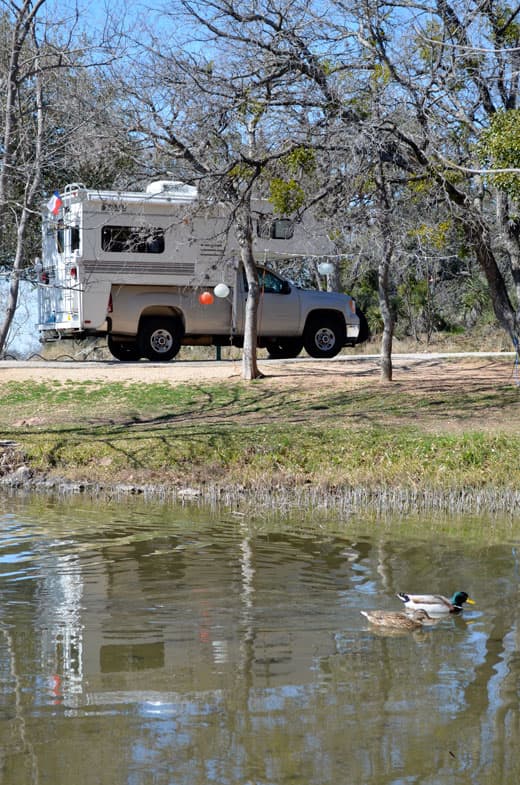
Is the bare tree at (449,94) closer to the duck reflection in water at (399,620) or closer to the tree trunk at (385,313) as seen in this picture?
the tree trunk at (385,313)

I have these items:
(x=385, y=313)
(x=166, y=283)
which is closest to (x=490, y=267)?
(x=385, y=313)

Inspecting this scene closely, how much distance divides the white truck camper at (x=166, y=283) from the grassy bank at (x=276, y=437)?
8.25ft

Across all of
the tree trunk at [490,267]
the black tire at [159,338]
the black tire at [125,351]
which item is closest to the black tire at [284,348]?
the black tire at [159,338]

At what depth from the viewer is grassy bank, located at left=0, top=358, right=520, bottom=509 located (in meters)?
14.6

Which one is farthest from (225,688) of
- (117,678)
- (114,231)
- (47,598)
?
(114,231)

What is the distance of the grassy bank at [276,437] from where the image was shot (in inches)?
Result: 575

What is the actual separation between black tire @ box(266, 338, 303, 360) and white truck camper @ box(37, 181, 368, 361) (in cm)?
13

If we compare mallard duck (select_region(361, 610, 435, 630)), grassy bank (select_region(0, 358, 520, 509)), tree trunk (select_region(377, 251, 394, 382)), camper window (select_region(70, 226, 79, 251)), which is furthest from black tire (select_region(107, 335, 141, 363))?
mallard duck (select_region(361, 610, 435, 630))

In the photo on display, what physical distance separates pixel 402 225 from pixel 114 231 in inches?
262

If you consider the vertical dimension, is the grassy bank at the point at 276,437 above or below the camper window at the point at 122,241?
below

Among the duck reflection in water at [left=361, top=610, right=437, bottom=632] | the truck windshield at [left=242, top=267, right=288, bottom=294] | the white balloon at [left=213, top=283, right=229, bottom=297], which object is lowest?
the duck reflection in water at [left=361, top=610, right=437, bottom=632]

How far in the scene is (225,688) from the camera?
254 inches

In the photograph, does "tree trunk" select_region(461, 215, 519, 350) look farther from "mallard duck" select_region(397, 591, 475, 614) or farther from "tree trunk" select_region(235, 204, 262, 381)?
"mallard duck" select_region(397, 591, 475, 614)

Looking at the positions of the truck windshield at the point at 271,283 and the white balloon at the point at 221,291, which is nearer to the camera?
the white balloon at the point at 221,291
